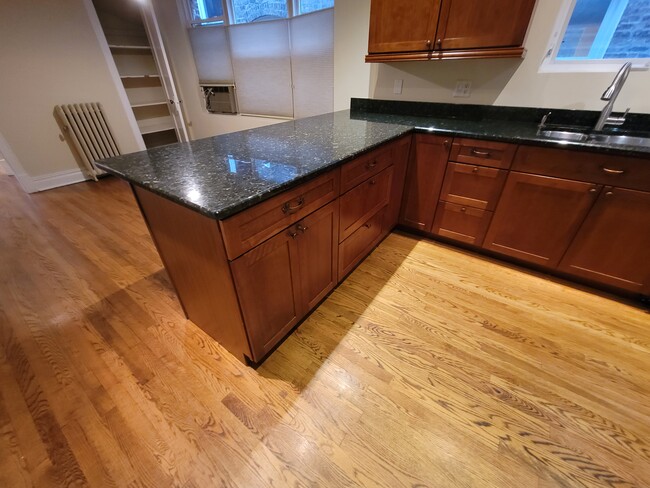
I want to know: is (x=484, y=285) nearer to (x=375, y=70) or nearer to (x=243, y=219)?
(x=243, y=219)

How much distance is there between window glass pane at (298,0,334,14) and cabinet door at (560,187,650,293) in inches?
108

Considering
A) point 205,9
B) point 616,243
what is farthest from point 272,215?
point 205,9

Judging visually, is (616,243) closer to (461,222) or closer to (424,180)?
(461,222)

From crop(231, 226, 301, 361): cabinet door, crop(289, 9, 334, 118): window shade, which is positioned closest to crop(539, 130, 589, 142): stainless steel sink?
crop(231, 226, 301, 361): cabinet door

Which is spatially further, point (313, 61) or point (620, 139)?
point (313, 61)

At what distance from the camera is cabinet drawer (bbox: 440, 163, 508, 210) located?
178cm

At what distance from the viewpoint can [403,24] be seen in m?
1.81

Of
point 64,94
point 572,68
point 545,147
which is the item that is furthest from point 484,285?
point 64,94

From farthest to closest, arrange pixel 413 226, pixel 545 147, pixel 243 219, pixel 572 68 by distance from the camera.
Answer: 1. pixel 413 226
2. pixel 572 68
3. pixel 545 147
4. pixel 243 219

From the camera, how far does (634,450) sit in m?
1.04

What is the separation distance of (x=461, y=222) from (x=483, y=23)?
124cm

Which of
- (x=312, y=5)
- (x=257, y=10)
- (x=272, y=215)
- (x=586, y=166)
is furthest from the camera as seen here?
(x=257, y=10)

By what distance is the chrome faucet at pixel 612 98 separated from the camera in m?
1.47

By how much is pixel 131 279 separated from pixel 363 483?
1.91 m
